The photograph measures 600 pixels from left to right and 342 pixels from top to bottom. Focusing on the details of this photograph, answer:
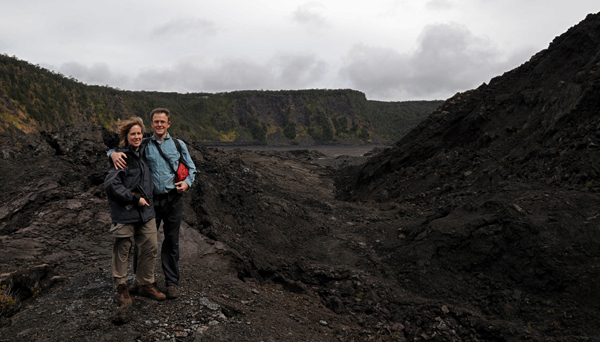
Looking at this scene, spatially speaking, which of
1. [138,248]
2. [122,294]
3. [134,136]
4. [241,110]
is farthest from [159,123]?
[241,110]

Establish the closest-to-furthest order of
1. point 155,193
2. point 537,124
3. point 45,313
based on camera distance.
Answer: point 45,313, point 155,193, point 537,124

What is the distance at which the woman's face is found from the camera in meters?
3.35

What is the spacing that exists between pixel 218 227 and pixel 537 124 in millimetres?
10558

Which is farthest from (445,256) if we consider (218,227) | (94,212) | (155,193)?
(94,212)

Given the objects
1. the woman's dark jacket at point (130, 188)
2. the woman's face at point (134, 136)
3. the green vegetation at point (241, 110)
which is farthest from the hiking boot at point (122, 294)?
the green vegetation at point (241, 110)

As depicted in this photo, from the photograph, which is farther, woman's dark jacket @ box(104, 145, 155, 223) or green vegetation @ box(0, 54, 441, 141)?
green vegetation @ box(0, 54, 441, 141)

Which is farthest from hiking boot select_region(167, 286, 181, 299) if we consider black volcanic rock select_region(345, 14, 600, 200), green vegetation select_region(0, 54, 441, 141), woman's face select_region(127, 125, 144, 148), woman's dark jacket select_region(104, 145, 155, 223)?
green vegetation select_region(0, 54, 441, 141)

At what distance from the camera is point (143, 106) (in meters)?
72.6

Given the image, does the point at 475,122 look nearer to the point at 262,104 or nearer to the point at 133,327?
the point at 133,327

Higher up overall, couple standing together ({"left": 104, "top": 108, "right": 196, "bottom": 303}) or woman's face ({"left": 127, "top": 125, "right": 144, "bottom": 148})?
woman's face ({"left": 127, "top": 125, "right": 144, "bottom": 148})

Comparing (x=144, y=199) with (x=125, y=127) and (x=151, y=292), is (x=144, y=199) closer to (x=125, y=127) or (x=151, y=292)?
(x=125, y=127)

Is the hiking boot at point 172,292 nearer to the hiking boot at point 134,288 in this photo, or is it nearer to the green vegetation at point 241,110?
the hiking boot at point 134,288

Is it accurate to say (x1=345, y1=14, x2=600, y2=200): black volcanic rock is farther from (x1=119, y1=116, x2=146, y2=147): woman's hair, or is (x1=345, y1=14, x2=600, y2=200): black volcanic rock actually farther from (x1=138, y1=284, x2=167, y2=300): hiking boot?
(x1=119, y1=116, x2=146, y2=147): woman's hair

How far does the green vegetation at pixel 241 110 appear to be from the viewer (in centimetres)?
4869
